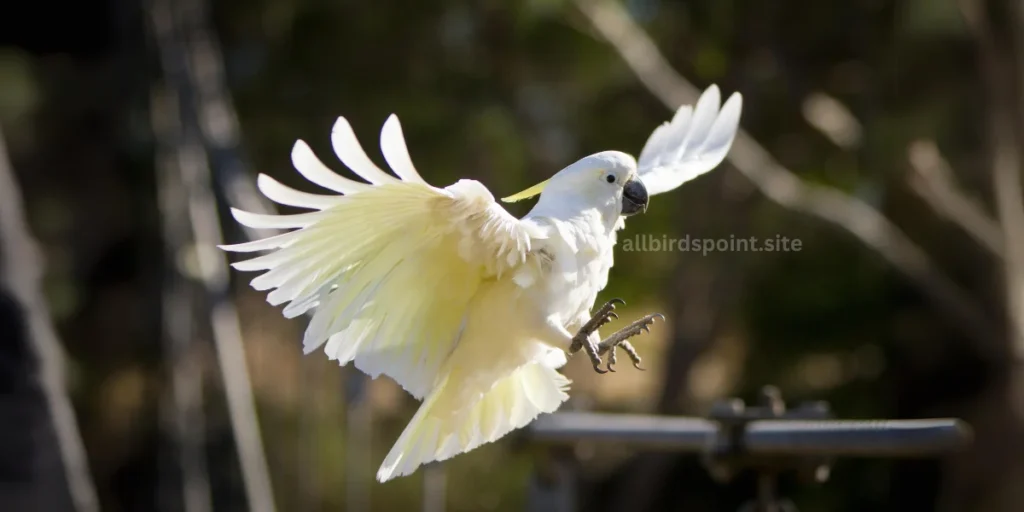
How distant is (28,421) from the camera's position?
2.21m

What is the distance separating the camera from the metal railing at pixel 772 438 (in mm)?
1100

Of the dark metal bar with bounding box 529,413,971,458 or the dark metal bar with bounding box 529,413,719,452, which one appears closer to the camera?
the dark metal bar with bounding box 529,413,971,458

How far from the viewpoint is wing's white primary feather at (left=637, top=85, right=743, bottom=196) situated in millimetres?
1420

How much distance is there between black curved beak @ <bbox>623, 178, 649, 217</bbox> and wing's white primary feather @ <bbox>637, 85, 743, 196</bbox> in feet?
0.55

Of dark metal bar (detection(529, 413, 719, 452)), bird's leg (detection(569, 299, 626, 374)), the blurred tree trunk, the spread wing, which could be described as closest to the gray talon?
bird's leg (detection(569, 299, 626, 374))

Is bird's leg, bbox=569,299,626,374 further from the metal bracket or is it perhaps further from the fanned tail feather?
the metal bracket

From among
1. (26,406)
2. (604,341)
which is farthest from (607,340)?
(26,406)

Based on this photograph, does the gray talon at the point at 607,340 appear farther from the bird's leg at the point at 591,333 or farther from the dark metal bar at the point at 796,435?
the dark metal bar at the point at 796,435

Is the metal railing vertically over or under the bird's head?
under

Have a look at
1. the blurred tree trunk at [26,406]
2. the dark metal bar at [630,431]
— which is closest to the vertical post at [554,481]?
the dark metal bar at [630,431]

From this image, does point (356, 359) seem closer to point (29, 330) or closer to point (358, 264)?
point (358, 264)

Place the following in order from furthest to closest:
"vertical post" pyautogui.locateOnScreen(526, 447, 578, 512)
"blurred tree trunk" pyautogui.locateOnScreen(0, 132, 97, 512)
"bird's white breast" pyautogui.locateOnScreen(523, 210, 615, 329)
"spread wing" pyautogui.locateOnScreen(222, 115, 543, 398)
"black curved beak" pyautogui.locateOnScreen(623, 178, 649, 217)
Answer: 1. "blurred tree trunk" pyautogui.locateOnScreen(0, 132, 97, 512)
2. "vertical post" pyautogui.locateOnScreen(526, 447, 578, 512)
3. "black curved beak" pyautogui.locateOnScreen(623, 178, 649, 217)
4. "bird's white breast" pyautogui.locateOnScreen(523, 210, 615, 329)
5. "spread wing" pyautogui.locateOnScreen(222, 115, 543, 398)

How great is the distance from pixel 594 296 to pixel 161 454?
130 inches

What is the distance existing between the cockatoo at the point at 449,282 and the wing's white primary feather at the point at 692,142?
0.65 feet
